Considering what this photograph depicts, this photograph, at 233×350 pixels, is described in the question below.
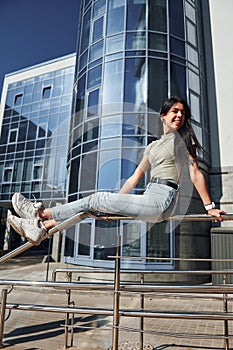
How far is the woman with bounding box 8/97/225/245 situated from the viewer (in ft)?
6.33

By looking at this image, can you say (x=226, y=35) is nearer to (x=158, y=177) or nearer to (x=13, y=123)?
(x=158, y=177)

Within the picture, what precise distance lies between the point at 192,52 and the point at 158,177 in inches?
418

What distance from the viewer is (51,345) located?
150 inches

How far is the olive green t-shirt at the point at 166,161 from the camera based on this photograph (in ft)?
6.79

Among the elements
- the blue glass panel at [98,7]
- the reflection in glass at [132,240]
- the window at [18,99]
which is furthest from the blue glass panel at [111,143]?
the window at [18,99]

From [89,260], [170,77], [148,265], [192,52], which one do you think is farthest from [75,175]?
[192,52]

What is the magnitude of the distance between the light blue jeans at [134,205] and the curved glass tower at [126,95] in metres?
6.51

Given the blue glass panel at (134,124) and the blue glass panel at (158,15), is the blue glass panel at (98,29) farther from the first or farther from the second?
the blue glass panel at (134,124)

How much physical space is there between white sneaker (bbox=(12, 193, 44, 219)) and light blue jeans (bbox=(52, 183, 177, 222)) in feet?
0.68

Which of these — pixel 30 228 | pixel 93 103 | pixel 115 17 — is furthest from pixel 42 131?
pixel 30 228

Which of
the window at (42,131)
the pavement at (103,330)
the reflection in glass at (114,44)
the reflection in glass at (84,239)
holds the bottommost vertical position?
the pavement at (103,330)

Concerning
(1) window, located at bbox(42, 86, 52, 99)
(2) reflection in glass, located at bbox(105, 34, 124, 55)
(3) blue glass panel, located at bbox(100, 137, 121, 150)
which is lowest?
(3) blue glass panel, located at bbox(100, 137, 121, 150)

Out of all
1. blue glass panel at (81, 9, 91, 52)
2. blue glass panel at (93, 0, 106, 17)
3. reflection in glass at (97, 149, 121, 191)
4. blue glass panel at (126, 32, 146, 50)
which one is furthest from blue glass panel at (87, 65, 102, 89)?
reflection in glass at (97, 149, 121, 191)

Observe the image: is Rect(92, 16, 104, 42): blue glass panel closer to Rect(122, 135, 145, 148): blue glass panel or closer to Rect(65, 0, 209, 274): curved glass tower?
Rect(65, 0, 209, 274): curved glass tower
